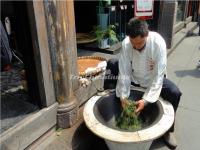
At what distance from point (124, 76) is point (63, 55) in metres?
0.91

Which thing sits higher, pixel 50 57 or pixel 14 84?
pixel 50 57

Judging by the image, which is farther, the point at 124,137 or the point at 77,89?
the point at 77,89

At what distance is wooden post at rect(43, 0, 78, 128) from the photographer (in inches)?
118

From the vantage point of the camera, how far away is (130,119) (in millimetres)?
3270

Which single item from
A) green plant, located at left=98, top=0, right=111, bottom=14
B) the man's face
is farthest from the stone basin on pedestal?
green plant, located at left=98, top=0, right=111, bottom=14

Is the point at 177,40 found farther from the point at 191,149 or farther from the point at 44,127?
the point at 44,127

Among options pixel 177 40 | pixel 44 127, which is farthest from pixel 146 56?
pixel 177 40

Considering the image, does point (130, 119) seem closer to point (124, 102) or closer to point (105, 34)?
point (124, 102)

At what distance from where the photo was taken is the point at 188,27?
10.5 m

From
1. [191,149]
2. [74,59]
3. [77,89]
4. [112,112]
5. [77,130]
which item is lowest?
[191,149]

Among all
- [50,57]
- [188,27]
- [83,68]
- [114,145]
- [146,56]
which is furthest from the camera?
[188,27]

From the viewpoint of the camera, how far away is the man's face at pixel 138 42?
3027mm

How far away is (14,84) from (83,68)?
129 cm

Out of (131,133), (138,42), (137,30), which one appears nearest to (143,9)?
(138,42)
